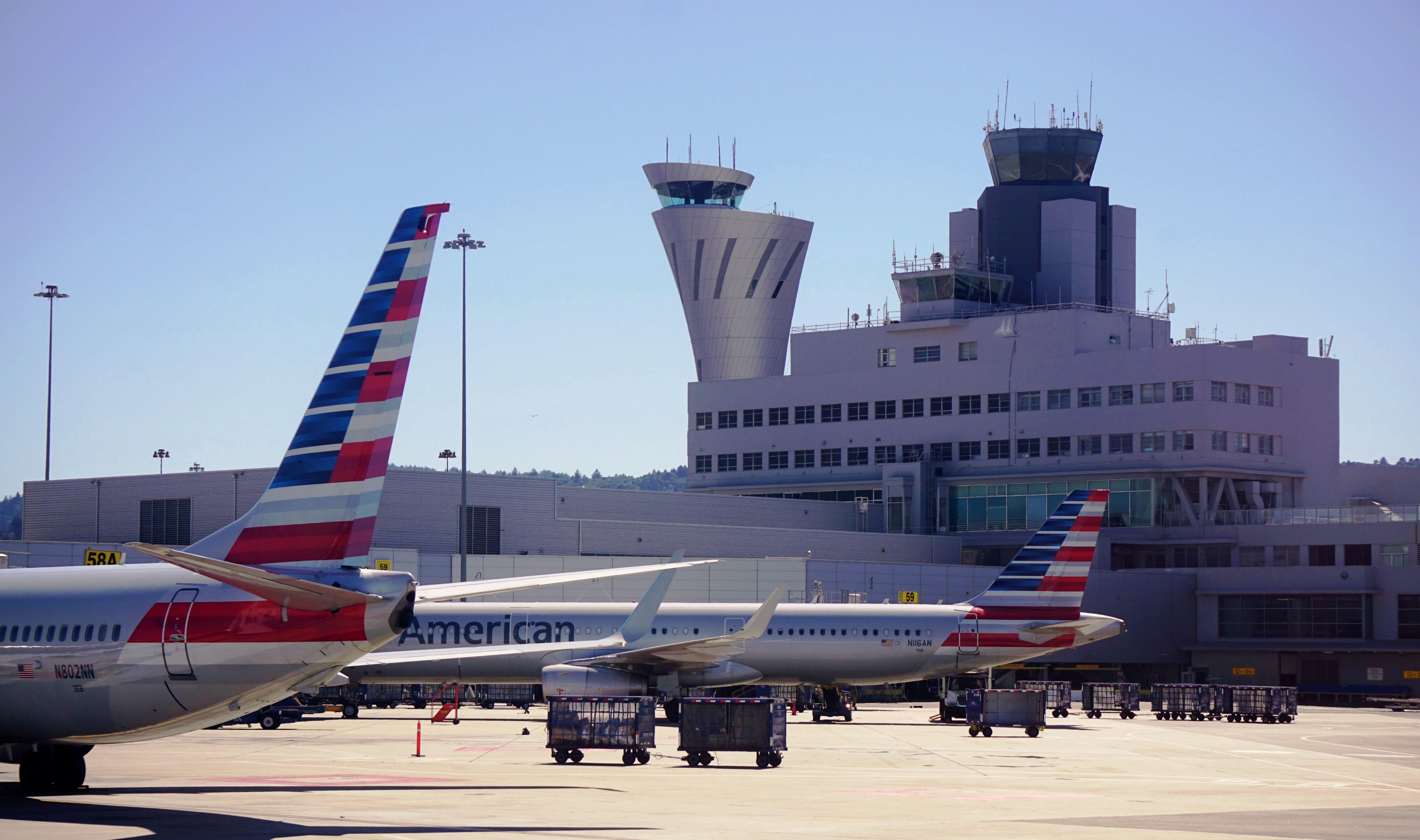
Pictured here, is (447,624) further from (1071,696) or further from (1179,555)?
(1179,555)

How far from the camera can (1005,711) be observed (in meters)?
51.5

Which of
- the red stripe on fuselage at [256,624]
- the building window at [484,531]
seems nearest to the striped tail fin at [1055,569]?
the building window at [484,531]

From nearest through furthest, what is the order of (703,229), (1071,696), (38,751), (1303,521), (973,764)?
(38,751)
(973,764)
(1071,696)
(1303,521)
(703,229)

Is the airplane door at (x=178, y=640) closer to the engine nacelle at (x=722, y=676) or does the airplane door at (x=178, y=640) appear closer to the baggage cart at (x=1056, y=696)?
the engine nacelle at (x=722, y=676)

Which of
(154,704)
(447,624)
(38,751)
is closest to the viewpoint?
(154,704)

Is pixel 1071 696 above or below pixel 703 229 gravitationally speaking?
below

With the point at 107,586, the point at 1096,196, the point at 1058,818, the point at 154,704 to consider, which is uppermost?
the point at 1096,196

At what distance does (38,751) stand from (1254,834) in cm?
2075

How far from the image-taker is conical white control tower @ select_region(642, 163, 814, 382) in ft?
531

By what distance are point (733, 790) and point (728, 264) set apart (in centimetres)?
13556

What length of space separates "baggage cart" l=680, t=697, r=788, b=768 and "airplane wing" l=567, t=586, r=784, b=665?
880 cm

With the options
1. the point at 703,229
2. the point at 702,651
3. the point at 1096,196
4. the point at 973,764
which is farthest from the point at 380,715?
the point at 703,229

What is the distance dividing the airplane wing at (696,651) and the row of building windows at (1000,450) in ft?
189

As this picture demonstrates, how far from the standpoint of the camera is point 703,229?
162 metres
